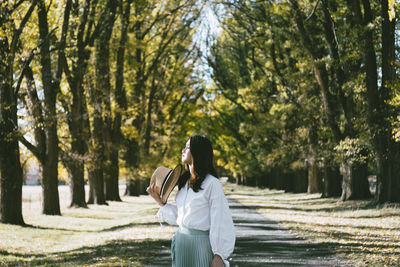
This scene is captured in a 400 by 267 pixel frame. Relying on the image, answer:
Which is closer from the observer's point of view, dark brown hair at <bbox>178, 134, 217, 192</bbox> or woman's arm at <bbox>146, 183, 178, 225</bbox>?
dark brown hair at <bbox>178, 134, 217, 192</bbox>

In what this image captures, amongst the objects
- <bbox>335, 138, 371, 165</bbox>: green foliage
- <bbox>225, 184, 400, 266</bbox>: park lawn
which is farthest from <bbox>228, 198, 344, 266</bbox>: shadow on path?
<bbox>335, 138, 371, 165</bbox>: green foliage

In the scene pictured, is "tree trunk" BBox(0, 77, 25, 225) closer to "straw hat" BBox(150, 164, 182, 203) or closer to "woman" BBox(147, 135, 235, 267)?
"straw hat" BBox(150, 164, 182, 203)

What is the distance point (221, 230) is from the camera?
3789 millimetres

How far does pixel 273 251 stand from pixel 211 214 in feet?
23.4

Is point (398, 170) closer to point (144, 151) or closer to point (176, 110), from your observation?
point (144, 151)

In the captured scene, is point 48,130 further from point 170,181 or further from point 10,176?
point 170,181

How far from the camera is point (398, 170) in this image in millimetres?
20359

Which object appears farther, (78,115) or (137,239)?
(78,115)

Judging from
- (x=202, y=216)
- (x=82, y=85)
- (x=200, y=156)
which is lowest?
(x=202, y=216)

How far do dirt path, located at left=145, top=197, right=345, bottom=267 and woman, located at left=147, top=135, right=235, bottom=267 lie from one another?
205 inches

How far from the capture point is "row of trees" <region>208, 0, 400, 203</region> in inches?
769

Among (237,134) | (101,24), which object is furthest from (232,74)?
(101,24)

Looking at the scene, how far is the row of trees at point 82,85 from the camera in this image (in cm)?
1670

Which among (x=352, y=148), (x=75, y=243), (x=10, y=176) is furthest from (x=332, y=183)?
(x=10, y=176)
